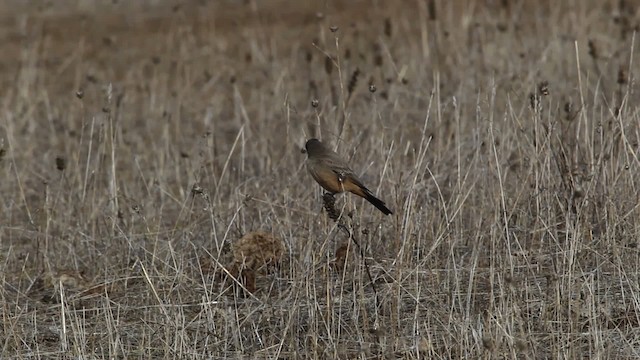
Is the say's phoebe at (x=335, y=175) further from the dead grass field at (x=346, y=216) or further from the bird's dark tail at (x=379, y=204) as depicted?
the dead grass field at (x=346, y=216)

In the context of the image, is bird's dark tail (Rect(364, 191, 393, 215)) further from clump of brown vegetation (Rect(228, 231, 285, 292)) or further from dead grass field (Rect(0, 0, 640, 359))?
clump of brown vegetation (Rect(228, 231, 285, 292))

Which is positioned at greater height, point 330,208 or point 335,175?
point 335,175

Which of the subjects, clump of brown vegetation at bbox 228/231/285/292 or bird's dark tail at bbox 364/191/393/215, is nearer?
bird's dark tail at bbox 364/191/393/215

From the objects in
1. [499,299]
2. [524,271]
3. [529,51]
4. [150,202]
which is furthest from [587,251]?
[529,51]

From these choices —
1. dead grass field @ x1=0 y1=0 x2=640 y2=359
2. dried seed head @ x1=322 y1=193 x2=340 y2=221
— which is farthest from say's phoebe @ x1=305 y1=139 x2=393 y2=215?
dried seed head @ x1=322 y1=193 x2=340 y2=221

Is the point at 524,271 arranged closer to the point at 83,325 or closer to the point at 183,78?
the point at 83,325

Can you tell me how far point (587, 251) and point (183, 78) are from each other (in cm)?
653

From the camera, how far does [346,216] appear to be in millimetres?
5500

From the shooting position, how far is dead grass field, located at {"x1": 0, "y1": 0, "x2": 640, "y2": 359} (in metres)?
4.61

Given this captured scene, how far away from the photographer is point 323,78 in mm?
10289

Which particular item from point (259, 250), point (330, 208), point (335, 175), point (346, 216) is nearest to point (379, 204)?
point (335, 175)

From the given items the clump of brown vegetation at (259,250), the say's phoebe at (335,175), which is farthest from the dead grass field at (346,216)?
the say's phoebe at (335,175)

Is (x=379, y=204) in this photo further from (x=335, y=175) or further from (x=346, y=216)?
(x=346, y=216)

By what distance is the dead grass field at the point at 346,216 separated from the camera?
15.1 feet
